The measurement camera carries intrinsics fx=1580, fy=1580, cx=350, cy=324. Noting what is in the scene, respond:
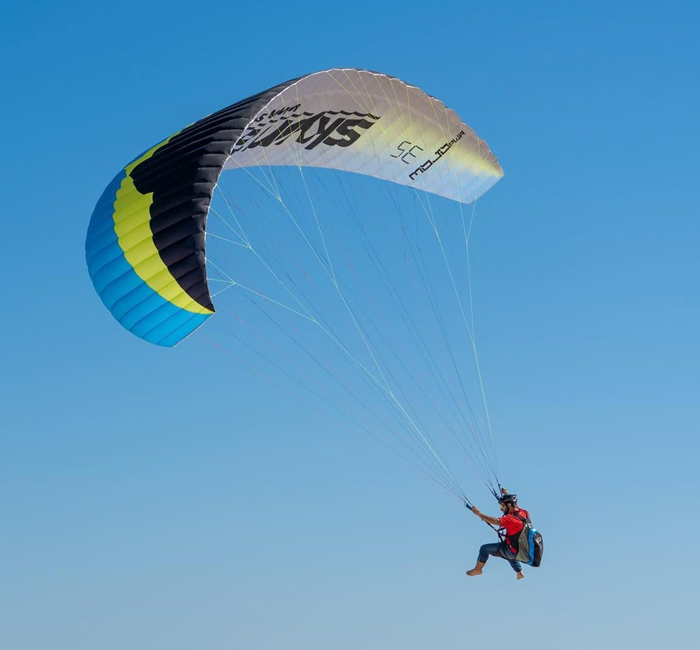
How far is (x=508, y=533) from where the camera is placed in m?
24.2

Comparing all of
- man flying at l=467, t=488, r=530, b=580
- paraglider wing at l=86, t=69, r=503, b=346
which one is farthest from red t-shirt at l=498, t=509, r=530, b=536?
paraglider wing at l=86, t=69, r=503, b=346

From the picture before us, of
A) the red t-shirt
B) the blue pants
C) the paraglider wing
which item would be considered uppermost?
the paraglider wing

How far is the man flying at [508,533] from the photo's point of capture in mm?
24094

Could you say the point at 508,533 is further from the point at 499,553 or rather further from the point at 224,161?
the point at 224,161

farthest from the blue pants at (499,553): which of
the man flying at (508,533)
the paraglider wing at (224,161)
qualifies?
the paraglider wing at (224,161)

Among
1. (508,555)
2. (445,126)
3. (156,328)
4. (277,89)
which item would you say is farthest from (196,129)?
(508,555)

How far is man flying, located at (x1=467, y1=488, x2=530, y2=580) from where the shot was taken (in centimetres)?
2409

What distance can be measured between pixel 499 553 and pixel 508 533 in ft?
1.44

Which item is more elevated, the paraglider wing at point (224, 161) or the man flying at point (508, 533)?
the paraglider wing at point (224, 161)

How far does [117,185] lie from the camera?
80.5 feet

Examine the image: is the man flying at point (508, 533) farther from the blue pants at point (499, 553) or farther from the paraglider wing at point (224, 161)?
the paraglider wing at point (224, 161)

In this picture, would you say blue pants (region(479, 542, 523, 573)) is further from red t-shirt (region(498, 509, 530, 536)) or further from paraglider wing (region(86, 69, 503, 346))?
paraglider wing (region(86, 69, 503, 346))

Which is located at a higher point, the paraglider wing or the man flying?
the paraglider wing

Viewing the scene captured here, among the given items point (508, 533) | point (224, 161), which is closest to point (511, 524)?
point (508, 533)
